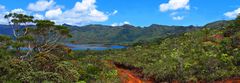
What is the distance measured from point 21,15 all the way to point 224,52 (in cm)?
1936

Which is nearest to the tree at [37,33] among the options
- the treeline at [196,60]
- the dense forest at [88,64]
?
the dense forest at [88,64]

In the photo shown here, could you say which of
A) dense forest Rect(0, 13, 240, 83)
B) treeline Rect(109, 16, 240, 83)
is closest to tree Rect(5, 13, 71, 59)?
dense forest Rect(0, 13, 240, 83)

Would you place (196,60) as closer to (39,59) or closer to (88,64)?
(88,64)

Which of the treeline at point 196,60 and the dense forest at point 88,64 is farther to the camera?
the treeline at point 196,60

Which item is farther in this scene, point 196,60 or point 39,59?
point 196,60

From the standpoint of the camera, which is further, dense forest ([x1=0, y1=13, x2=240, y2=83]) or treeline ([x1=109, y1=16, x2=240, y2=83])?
treeline ([x1=109, y1=16, x2=240, y2=83])

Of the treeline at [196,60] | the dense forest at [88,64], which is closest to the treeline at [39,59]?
the dense forest at [88,64]

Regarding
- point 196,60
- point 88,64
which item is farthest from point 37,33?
point 196,60

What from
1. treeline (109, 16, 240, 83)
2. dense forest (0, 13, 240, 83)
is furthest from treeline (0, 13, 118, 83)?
treeline (109, 16, 240, 83)

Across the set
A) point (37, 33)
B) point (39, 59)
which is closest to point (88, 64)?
point (37, 33)

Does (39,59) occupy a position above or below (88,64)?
above

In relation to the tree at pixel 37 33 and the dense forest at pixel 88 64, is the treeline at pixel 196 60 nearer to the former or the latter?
the dense forest at pixel 88 64

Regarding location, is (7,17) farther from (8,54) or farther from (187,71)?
(187,71)

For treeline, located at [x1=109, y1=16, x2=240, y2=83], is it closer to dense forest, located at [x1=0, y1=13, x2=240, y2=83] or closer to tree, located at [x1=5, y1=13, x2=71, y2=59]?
dense forest, located at [x1=0, y1=13, x2=240, y2=83]
